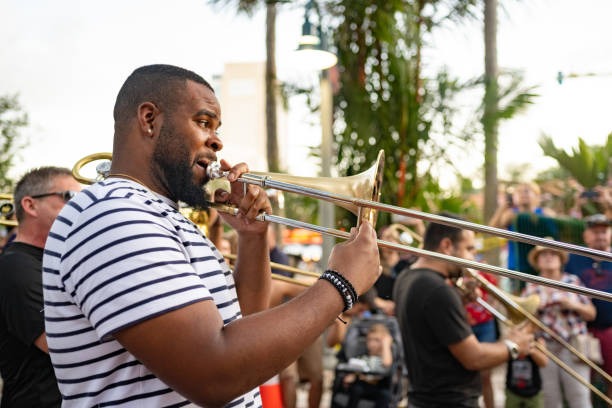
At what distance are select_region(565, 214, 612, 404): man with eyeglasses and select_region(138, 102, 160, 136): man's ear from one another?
365cm

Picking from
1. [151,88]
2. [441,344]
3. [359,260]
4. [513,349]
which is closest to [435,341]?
[441,344]

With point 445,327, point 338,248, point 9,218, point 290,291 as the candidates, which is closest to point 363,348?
point 290,291

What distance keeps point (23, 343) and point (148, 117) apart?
1360 millimetres

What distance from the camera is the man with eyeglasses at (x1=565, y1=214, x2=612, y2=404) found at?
4.28m

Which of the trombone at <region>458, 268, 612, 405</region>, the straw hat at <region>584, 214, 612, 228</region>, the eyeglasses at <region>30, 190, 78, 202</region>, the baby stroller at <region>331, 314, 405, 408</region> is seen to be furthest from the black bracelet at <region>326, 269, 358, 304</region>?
the straw hat at <region>584, 214, 612, 228</region>

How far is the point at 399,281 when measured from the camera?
357 centimetres

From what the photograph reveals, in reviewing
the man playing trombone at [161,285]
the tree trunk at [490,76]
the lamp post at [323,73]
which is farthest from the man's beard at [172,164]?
the tree trunk at [490,76]

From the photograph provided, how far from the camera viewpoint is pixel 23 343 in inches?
92.8

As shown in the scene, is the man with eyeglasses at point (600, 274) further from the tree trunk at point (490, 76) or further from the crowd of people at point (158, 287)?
the crowd of people at point (158, 287)

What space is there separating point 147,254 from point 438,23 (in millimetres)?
6566

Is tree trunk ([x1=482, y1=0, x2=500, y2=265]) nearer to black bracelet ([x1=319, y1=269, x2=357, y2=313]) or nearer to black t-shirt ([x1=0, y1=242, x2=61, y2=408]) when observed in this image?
black t-shirt ([x1=0, y1=242, x2=61, y2=408])

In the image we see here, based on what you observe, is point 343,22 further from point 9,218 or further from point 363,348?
point 9,218

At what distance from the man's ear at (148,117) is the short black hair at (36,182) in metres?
1.51

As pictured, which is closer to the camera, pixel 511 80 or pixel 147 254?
pixel 147 254
